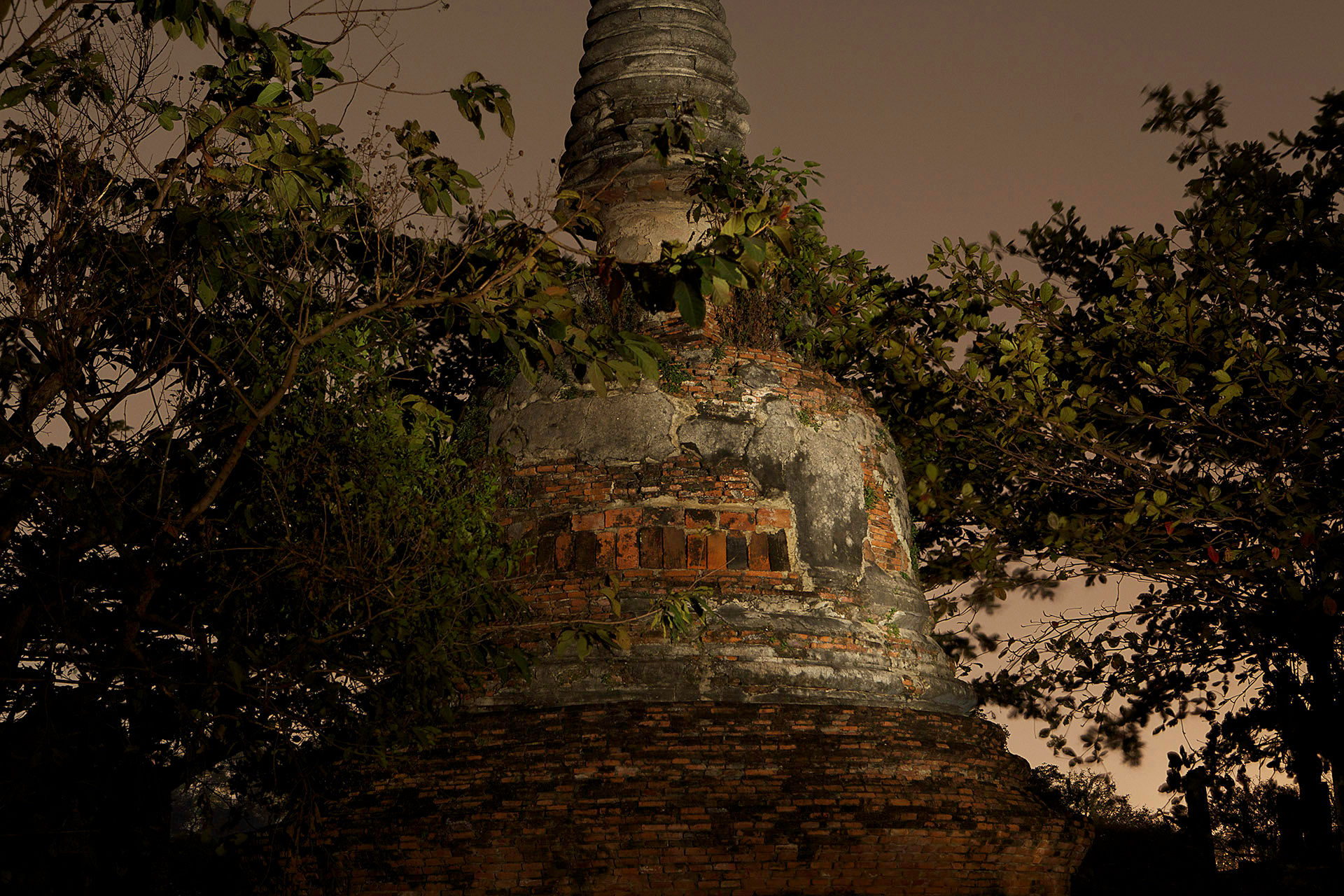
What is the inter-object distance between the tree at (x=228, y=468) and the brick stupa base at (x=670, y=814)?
0.40 m

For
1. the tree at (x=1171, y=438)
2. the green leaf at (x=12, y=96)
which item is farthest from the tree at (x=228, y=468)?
the tree at (x=1171, y=438)

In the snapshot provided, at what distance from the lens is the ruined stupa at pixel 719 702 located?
7199 millimetres

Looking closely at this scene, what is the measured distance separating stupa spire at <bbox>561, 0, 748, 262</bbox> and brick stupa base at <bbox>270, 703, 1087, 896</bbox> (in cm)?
349

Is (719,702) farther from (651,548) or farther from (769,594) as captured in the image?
(651,548)

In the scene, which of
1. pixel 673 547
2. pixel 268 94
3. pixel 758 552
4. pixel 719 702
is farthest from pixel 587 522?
pixel 268 94

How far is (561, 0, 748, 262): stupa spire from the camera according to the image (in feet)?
31.5

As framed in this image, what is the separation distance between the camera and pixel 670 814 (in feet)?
23.5

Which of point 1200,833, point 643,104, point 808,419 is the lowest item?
point 1200,833

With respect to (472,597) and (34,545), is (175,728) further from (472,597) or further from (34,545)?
(472,597)

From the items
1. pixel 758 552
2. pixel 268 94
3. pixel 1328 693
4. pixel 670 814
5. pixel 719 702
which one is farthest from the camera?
pixel 1328 693

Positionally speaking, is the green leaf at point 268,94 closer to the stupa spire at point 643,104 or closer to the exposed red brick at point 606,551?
the exposed red brick at point 606,551

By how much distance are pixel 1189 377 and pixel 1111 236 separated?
6.56ft

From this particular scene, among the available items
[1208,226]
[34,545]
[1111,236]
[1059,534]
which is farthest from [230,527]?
[1111,236]

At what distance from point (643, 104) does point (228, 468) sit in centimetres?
524
